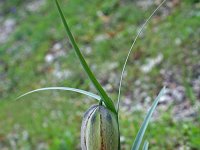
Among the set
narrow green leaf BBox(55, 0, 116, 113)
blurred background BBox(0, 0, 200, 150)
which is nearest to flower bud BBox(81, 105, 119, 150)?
narrow green leaf BBox(55, 0, 116, 113)

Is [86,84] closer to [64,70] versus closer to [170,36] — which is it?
[64,70]

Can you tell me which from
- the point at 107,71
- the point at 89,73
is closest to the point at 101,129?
the point at 89,73

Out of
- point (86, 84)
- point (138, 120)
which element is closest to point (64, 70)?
point (86, 84)

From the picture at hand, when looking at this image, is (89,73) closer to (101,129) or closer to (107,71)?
(101,129)

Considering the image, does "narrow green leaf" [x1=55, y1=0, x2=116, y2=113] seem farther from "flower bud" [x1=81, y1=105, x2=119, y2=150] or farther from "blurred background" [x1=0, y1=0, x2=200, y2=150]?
"blurred background" [x1=0, y1=0, x2=200, y2=150]

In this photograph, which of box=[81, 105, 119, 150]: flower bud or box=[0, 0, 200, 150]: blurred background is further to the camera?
box=[0, 0, 200, 150]: blurred background
